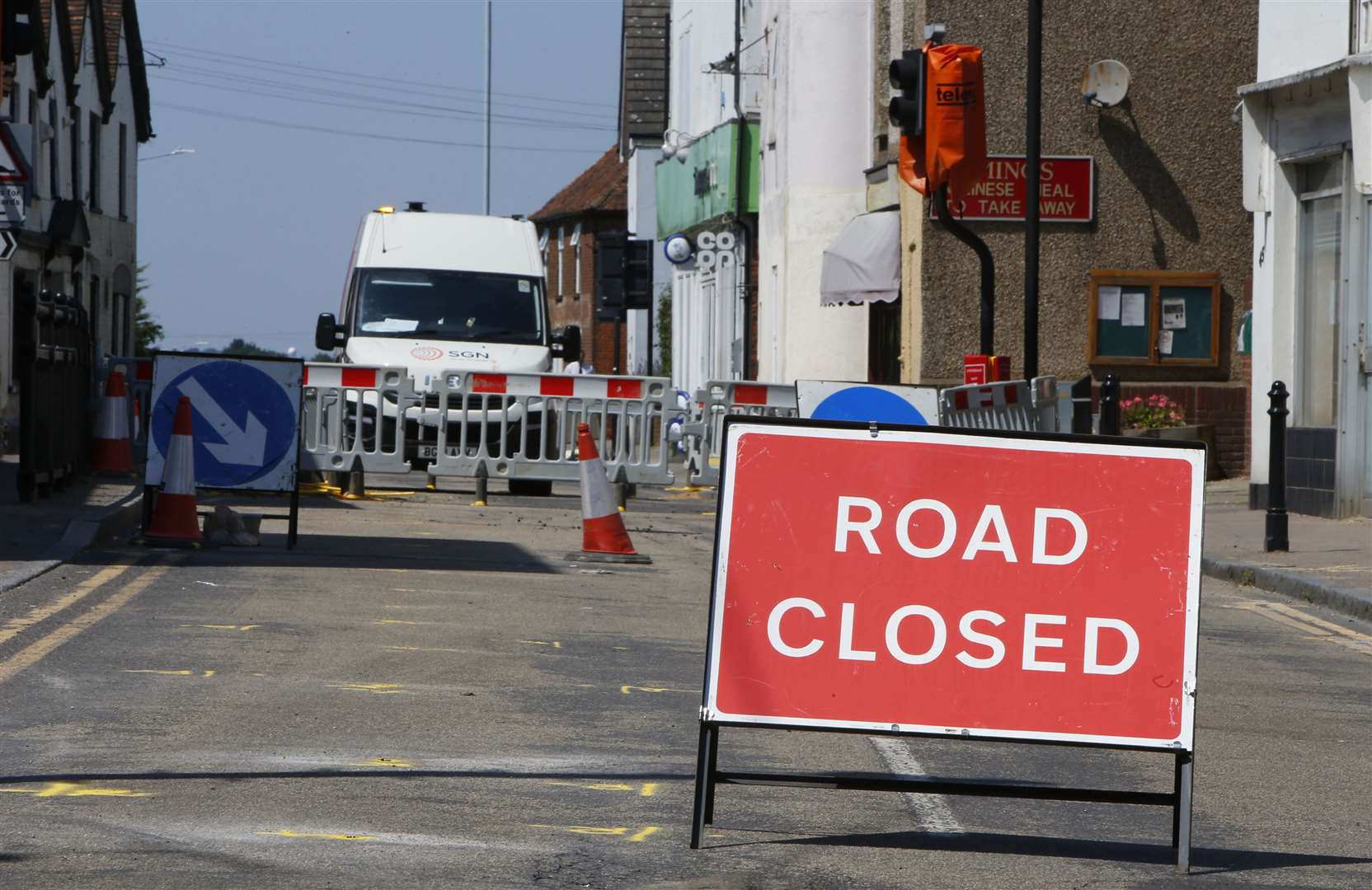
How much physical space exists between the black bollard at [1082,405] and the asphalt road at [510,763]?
328 inches

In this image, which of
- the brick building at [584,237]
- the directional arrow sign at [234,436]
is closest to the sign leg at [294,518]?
the directional arrow sign at [234,436]

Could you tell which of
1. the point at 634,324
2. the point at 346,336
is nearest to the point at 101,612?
the point at 346,336

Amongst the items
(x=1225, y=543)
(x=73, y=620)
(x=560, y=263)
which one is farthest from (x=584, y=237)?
(x=73, y=620)

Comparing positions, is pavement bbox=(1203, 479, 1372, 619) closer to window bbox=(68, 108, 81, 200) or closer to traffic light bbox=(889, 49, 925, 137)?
traffic light bbox=(889, 49, 925, 137)

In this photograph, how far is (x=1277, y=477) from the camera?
1544cm

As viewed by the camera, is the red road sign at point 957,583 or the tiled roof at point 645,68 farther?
the tiled roof at point 645,68

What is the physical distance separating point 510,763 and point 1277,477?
9.91m

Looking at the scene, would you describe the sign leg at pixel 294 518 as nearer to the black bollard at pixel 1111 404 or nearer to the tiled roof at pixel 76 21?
the black bollard at pixel 1111 404

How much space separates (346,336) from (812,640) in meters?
17.8

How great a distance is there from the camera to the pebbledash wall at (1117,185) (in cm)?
2611

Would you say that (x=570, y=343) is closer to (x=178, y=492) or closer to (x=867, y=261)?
(x=867, y=261)

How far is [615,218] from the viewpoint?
67562 mm

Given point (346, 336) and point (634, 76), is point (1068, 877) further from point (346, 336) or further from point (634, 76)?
point (634, 76)

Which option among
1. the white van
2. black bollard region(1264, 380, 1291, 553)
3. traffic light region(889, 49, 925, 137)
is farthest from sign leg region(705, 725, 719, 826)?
the white van
